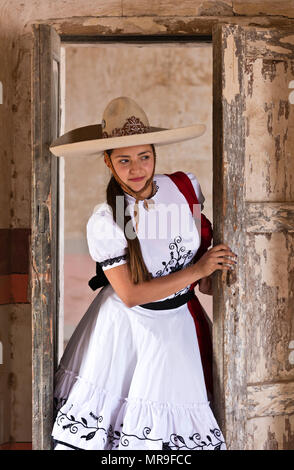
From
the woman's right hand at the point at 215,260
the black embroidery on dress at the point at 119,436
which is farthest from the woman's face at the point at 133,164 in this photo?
the black embroidery on dress at the point at 119,436

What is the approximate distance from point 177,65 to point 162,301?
13.8ft

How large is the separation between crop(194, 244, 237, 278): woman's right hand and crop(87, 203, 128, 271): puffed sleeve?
12.8 inches

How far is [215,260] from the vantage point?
2135 millimetres

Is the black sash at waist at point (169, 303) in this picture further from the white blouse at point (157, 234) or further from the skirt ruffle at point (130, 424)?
the skirt ruffle at point (130, 424)

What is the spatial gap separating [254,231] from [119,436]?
3.46 ft

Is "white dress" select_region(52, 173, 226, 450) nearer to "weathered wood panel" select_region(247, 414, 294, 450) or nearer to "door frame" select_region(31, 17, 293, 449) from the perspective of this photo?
"door frame" select_region(31, 17, 293, 449)

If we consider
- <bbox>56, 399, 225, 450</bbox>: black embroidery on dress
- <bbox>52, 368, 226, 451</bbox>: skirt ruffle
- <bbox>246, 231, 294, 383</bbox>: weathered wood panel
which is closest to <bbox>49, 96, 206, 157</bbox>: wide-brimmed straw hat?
<bbox>246, 231, 294, 383</bbox>: weathered wood panel

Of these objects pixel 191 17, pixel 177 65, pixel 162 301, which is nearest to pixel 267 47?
pixel 191 17

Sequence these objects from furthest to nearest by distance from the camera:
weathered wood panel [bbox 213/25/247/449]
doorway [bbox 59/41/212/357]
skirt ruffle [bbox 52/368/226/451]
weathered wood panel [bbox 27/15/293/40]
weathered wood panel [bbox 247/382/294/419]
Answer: doorway [bbox 59/41/212/357]
weathered wood panel [bbox 27/15/293/40]
weathered wood panel [bbox 247/382/294/419]
weathered wood panel [bbox 213/25/247/449]
skirt ruffle [bbox 52/368/226/451]

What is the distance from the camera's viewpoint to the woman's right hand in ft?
6.98

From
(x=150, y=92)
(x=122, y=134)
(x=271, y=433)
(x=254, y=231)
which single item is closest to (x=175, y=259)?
(x=254, y=231)

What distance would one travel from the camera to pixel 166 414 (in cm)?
210

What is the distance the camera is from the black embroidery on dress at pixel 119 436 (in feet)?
6.75

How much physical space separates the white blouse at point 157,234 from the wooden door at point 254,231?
0.14 meters
